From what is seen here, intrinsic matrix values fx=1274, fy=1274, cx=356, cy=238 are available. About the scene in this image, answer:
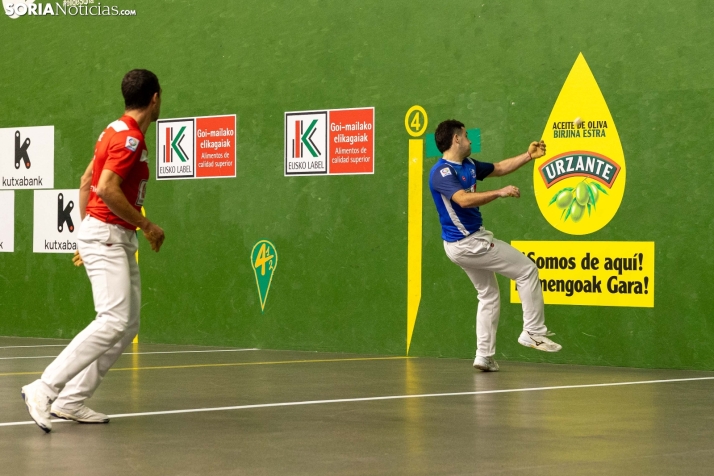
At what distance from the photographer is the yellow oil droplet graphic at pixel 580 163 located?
30.3 feet

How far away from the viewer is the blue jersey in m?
8.60

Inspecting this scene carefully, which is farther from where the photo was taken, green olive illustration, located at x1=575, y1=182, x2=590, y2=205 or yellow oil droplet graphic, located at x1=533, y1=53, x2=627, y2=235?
green olive illustration, located at x1=575, y1=182, x2=590, y2=205

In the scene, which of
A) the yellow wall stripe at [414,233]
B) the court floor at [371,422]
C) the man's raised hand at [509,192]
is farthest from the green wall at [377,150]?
the man's raised hand at [509,192]

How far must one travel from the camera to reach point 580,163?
9406 millimetres

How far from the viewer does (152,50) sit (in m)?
→ 11.6

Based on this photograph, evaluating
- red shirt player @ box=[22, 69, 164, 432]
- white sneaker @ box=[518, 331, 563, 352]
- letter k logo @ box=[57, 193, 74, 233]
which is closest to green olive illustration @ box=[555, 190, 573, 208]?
white sneaker @ box=[518, 331, 563, 352]

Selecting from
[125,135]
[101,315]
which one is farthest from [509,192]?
[101,315]

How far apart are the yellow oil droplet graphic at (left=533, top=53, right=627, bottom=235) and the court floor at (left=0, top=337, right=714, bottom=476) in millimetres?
1158

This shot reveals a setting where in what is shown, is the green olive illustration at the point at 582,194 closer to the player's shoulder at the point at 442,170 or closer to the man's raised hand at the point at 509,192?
the player's shoulder at the point at 442,170

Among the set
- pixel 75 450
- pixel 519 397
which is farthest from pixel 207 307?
pixel 75 450

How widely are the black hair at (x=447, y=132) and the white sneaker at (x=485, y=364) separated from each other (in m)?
Answer: 1.47

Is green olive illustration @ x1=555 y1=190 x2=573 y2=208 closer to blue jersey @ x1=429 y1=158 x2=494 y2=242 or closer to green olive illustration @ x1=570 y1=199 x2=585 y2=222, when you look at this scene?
green olive illustration @ x1=570 y1=199 x2=585 y2=222

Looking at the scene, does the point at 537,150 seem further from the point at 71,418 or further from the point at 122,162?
the point at 71,418

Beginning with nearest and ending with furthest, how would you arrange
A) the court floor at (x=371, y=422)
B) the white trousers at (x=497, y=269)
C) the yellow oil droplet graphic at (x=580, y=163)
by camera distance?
the court floor at (x=371, y=422) → the white trousers at (x=497, y=269) → the yellow oil droplet graphic at (x=580, y=163)
